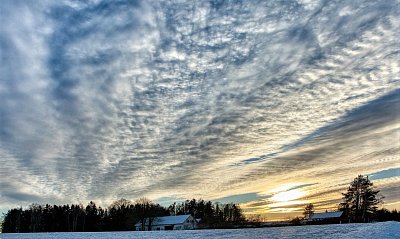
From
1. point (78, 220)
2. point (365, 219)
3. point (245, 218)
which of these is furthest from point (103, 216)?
point (365, 219)

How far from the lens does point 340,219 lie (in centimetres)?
12925

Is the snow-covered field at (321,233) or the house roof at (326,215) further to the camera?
the house roof at (326,215)

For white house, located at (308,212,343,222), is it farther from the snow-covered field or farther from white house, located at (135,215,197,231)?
the snow-covered field

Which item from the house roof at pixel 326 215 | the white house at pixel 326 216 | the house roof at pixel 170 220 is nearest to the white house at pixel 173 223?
the house roof at pixel 170 220

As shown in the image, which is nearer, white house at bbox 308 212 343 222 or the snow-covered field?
the snow-covered field

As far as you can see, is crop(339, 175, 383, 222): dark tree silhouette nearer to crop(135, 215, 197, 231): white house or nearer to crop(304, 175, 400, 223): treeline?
crop(304, 175, 400, 223): treeline

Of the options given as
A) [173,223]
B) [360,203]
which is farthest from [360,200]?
[173,223]

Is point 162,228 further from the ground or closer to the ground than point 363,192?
closer to the ground

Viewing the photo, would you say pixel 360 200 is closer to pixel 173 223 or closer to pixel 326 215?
pixel 326 215

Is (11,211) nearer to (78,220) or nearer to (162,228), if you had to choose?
(78,220)

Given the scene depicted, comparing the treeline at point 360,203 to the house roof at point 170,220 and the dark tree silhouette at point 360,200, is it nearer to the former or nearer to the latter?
the dark tree silhouette at point 360,200

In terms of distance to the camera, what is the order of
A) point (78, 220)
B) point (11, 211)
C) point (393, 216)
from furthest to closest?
point (11, 211), point (78, 220), point (393, 216)

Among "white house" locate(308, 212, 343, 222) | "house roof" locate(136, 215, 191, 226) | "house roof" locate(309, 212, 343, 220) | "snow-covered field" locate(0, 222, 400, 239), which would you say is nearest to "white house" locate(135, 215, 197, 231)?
"house roof" locate(136, 215, 191, 226)

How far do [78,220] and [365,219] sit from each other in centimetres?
12181
